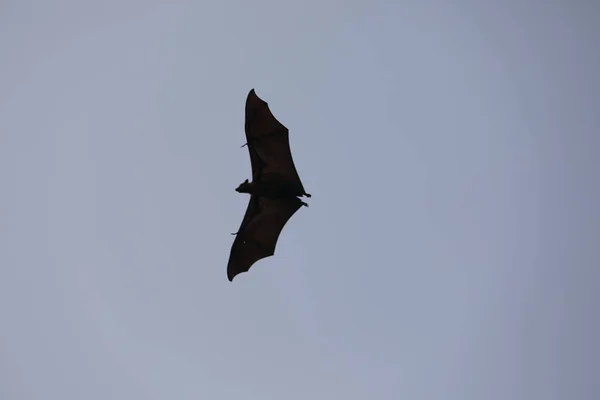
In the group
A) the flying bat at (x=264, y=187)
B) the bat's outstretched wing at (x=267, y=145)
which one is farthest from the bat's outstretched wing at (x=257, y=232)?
the bat's outstretched wing at (x=267, y=145)

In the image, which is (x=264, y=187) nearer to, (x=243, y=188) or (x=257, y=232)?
(x=243, y=188)

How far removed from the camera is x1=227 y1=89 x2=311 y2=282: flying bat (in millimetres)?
26578

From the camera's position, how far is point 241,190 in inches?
1065

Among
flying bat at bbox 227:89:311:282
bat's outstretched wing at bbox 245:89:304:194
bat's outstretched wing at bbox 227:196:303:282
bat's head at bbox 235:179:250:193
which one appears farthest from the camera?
bat's outstretched wing at bbox 227:196:303:282

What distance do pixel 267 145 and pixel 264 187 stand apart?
6.00 feet

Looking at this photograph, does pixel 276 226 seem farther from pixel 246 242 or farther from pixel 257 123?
pixel 257 123

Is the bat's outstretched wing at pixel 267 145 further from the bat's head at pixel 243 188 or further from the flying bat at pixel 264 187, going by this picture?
the bat's head at pixel 243 188

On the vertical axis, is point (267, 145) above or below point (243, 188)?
above

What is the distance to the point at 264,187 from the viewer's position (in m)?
27.3

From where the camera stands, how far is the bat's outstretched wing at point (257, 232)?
2842cm

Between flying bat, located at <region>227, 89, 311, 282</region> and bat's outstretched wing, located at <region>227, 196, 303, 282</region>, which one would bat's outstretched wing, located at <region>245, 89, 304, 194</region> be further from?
bat's outstretched wing, located at <region>227, 196, 303, 282</region>

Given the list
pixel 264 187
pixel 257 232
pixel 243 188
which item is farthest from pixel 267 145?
pixel 257 232

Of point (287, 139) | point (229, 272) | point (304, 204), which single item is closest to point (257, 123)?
point (287, 139)

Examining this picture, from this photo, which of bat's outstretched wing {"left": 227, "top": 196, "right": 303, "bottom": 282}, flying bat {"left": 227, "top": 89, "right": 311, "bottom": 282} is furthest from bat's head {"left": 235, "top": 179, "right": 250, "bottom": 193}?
bat's outstretched wing {"left": 227, "top": 196, "right": 303, "bottom": 282}
